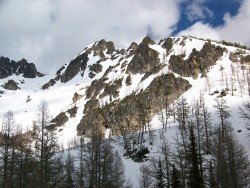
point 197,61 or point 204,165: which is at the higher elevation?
point 197,61

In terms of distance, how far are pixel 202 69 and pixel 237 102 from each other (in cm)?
5275

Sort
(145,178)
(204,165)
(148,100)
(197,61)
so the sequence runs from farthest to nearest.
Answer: (197,61) < (148,100) < (145,178) < (204,165)

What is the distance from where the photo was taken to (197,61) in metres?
185

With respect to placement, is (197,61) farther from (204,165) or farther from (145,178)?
(204,165)

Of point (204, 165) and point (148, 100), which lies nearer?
point (204, 165)

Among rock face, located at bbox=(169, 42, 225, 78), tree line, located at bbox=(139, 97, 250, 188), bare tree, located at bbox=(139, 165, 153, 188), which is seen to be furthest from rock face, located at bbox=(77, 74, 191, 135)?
tree line, located at bbox=(139, 97, 250, 188)

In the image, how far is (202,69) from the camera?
18188 cm

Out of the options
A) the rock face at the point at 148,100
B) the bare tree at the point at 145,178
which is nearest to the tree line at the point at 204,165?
the bare tree at the point at 145,178

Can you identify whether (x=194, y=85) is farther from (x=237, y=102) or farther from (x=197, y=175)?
(x=197, y=175)

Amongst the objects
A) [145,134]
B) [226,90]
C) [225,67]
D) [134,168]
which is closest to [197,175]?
[134,168]

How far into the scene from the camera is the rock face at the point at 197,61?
182 meters

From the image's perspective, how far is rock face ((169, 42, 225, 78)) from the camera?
597 feet

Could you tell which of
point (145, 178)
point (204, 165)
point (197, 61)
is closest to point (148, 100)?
point (197, 61)

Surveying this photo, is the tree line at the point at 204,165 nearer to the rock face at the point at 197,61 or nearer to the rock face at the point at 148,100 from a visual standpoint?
the rock face at the point at 148,100
